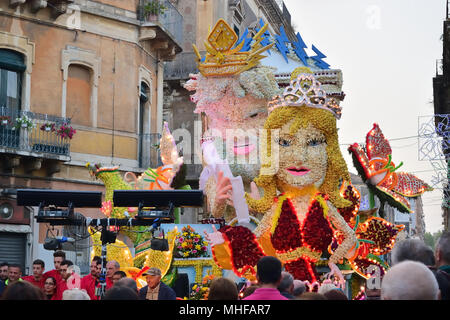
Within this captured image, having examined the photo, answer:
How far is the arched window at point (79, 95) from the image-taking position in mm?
20375

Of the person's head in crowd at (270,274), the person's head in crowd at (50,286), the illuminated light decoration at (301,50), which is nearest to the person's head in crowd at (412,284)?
the person's head in crowd at (270,274)

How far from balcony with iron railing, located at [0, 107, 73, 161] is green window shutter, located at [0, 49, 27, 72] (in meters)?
1.01

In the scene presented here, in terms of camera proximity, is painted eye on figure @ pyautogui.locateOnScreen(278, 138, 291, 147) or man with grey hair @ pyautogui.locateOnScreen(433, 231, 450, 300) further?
painted eye on figure @ pyautogui.locateOnScreen(278, 138, 291, 147)

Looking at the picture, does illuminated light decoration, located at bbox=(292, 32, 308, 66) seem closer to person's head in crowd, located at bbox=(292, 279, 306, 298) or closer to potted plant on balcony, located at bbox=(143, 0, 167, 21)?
potted plant on balcony, located at bbox=(143, 0, 167, 21)

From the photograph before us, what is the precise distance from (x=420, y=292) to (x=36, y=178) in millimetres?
15245

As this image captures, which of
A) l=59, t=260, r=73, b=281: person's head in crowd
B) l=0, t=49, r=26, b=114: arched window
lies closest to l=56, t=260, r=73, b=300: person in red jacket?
l=59, t=260, r=73, b=281: person's head in crowd

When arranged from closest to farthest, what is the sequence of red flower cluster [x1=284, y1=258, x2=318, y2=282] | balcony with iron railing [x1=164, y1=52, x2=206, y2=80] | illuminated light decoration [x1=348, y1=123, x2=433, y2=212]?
1. red flower cluster [x1=284, y1=258, x2=318, y2=282]
2. illuminated light decoration [x1=348, y1=123, x2=433, y2=212]
3. balcony with iron railing [x1=164, y1=52, x2=206, y2=80]

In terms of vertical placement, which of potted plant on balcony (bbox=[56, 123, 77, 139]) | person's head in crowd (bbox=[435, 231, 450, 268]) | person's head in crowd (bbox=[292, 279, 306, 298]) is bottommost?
person's head in crowd (bbox=[292, 279, 306, 298])

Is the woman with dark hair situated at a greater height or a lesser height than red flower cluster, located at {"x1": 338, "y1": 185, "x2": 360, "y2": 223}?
lesser

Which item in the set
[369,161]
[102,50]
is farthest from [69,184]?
[369,161]

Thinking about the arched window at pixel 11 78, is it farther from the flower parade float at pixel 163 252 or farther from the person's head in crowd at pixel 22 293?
the person's head in crowd at pixel 22 293

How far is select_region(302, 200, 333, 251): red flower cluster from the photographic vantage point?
36.6 ft

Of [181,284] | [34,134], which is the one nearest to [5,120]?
[34,134]

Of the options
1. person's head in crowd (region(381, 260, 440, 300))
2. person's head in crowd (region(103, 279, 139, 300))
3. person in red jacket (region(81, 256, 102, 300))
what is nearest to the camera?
person's head in crowd (region(381, 260, 440, 300))
